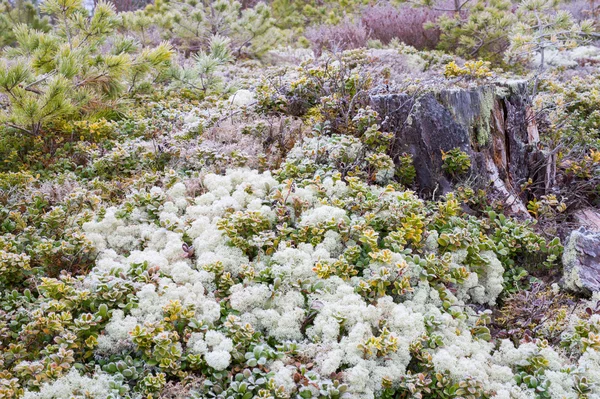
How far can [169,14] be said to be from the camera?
339 inches

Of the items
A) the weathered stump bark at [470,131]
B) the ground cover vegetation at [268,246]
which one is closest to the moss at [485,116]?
the weathered stump bark at [470,131]

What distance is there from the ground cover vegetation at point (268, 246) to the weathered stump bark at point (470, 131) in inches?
3.6

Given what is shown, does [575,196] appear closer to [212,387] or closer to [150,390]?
[212,387]

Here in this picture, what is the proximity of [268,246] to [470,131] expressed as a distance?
2.03 metres

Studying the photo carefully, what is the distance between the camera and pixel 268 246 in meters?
2.97

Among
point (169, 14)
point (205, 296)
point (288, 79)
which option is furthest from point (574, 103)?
point (169, 14)

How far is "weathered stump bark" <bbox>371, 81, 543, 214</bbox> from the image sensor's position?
3.84 metres

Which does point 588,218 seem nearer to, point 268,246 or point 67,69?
point 268,246

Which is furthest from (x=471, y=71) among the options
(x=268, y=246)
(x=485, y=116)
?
(x=268, y=246)

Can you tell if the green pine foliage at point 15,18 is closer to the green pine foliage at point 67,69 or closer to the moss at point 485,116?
the green pine foliage at point 67,69

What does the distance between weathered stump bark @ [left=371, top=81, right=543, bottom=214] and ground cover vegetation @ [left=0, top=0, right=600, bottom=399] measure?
0.30 feet

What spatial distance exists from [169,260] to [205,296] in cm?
42

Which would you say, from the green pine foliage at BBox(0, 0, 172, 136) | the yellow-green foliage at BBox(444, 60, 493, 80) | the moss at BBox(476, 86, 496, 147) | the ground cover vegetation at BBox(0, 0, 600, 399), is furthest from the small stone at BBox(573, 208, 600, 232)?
the green pine foliage at BBox(0, 0, 172, 136)

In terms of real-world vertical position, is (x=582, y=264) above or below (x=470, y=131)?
below
